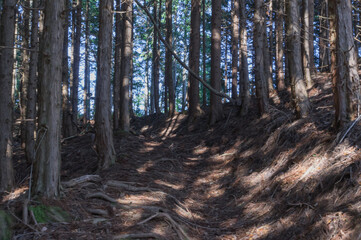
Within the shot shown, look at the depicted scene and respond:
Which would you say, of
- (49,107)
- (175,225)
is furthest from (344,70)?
(49,107)

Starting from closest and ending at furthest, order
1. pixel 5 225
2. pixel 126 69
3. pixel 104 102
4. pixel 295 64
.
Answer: pixel 5 225, pixel 104 102, pixel 295 64, pixel 126 69

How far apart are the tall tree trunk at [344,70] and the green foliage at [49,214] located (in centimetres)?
514

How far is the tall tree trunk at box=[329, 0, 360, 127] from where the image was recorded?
623 cm

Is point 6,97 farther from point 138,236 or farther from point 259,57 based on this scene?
point 259,57

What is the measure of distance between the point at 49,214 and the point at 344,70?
572 cm

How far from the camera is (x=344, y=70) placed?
6316 mm

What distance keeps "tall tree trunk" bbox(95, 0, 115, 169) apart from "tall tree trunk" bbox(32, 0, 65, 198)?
Answer: 10.9 ft

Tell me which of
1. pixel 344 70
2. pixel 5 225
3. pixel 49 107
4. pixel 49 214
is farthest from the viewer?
pixel 344 70

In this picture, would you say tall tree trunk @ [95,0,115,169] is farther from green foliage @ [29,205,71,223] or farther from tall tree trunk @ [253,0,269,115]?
tall tree trunk @ [253,0,269,115]

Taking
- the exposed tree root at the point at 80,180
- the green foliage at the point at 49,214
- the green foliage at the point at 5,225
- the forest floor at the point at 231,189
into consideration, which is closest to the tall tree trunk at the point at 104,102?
the forest floor at the point at 231,189

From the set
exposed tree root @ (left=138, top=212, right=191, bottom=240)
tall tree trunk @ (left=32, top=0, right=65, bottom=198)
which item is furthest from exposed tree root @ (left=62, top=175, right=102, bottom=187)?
exposed tree root @ (left=138, top=212, right=191, bottom=240)

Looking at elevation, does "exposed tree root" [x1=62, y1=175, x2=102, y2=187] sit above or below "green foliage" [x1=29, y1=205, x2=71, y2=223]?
above

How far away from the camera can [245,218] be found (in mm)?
5930

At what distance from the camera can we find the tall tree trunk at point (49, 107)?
4887mm
